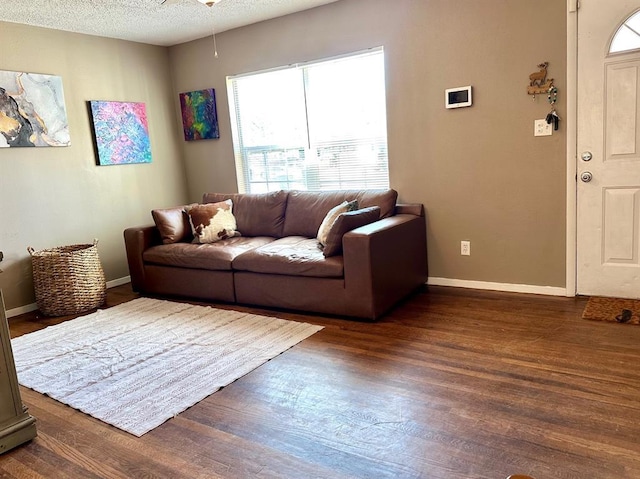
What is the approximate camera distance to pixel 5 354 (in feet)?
6.65

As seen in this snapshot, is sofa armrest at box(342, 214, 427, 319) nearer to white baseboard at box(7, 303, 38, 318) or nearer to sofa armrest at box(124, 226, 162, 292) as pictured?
sofa armrest at box(124, 226, 162, 292)

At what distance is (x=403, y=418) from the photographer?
205 cm

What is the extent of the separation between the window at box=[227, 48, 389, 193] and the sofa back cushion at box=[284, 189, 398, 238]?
284 millimetres

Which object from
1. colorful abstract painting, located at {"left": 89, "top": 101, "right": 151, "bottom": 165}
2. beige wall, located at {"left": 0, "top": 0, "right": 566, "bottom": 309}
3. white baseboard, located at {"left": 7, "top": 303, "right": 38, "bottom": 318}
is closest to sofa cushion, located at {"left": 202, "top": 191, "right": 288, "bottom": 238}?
beige wall, located at {"left": 0, "top": 0, "right": 566, "bottom": 309}

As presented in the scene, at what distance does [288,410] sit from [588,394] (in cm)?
130

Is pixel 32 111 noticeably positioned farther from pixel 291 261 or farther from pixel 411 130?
pixel 411 130

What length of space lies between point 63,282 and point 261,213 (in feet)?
5.47

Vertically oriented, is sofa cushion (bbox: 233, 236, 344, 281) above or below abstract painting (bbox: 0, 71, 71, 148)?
below

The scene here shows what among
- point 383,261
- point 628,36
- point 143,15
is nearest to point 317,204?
point 383,261

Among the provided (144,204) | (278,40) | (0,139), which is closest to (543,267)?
(278,40)

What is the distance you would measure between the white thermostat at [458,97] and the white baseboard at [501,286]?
1.34m

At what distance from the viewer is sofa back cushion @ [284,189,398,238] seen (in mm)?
3844

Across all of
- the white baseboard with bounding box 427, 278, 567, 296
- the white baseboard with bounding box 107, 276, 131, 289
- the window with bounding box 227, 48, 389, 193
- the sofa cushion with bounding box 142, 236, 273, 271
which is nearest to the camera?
the white baseboard with bounding box 427, 278, 567, 296

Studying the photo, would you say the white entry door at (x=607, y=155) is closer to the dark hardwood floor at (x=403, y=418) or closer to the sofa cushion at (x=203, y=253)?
the dark hardwood floor at (x=403, y=418)
